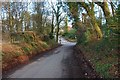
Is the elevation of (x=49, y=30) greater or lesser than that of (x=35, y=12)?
lesser

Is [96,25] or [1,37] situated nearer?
[1,37]

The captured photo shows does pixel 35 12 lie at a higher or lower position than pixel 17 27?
higher

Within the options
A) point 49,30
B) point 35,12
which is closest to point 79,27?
point 35,12

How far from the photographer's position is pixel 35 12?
39906 millimetres

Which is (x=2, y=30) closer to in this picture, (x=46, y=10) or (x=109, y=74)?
(x=109, y=74)

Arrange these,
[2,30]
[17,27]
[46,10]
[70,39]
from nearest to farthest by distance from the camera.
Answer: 1. [2,30]
2. [17,27]
3. [46,10]
4. [70,39]

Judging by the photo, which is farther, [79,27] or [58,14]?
[58,14]

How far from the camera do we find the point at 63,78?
440 inches

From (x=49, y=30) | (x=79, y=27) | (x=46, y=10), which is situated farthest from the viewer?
(x=49, y=30)

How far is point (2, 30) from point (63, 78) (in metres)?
13.6

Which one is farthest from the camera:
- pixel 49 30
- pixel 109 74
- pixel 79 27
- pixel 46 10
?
pixel 49 30

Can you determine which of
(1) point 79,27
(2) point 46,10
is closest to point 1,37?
(1) point 79,27

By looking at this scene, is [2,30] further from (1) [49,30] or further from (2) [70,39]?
(2) [70,39]

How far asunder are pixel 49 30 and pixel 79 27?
1578 cm
